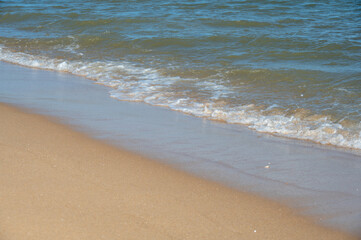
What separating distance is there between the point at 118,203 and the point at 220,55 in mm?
5777

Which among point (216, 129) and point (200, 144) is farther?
point (216, 129)

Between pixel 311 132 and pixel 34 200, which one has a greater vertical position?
pixel 34 200

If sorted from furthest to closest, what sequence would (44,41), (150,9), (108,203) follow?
(150,9)
(44,41)
(108,203)

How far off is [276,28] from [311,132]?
6.22 m

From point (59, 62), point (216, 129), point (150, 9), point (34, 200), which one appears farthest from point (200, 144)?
point (150, 9)

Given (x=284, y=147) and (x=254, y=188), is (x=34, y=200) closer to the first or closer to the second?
(x=254, y=188)

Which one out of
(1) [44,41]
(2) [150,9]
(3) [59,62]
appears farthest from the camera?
(2) [150,9]

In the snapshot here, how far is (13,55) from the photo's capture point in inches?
354

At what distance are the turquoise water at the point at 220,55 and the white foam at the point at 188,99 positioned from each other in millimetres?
13

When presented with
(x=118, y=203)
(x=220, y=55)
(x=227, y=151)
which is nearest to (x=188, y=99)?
(x=227, y=151)

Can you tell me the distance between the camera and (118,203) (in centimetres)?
306

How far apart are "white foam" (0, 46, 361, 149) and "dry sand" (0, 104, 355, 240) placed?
1.63 m

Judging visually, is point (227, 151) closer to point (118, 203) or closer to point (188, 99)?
point (118, 203)

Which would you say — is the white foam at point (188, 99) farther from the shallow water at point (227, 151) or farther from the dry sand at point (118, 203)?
the dry sand at point (118, 203)
